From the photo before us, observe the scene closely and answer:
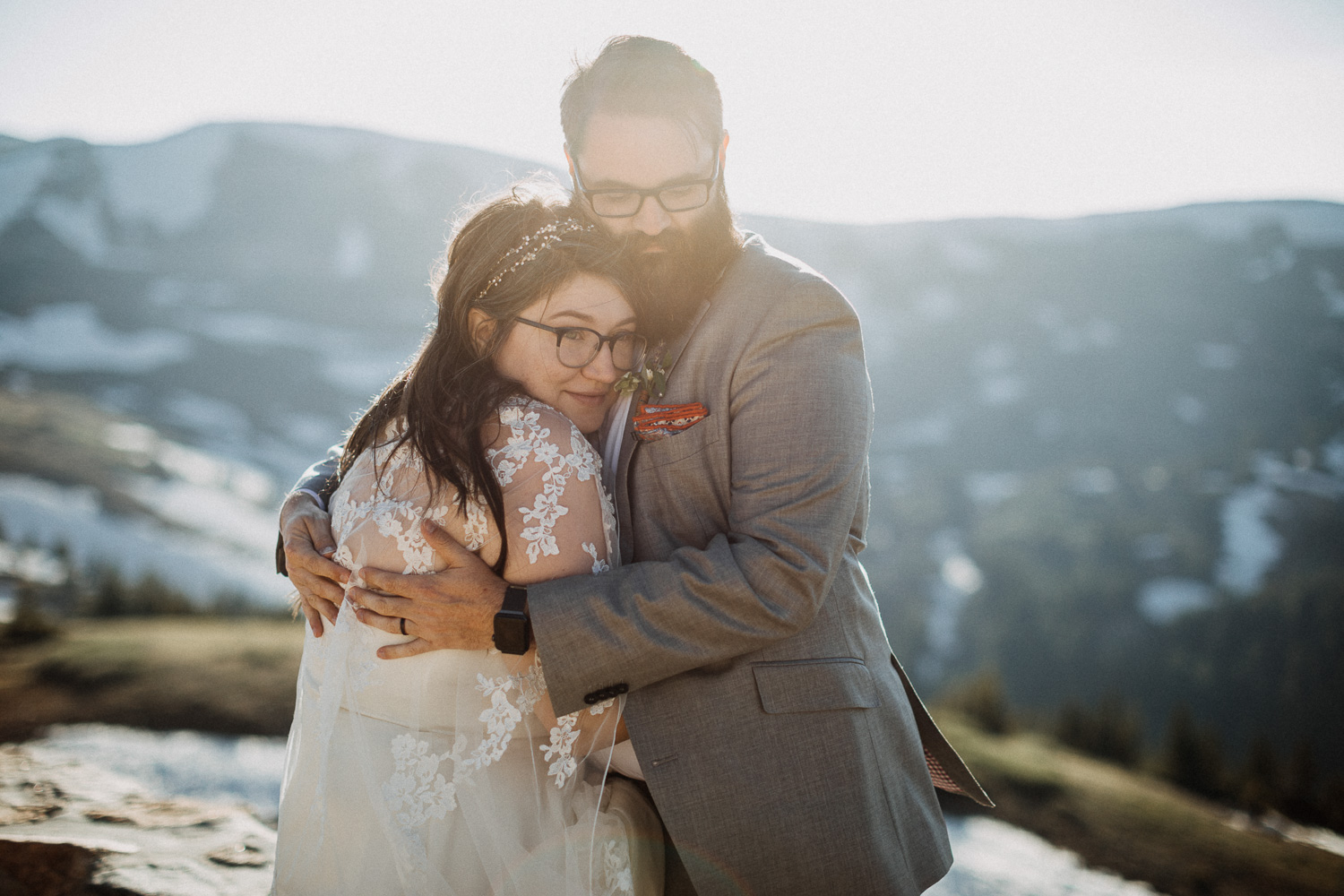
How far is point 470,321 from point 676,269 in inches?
25.2

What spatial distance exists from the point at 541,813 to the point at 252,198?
133 ft

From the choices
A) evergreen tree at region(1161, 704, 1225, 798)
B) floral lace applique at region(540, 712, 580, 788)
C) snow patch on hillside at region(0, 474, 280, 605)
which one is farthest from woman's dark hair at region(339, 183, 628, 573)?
snow patch on hillside at region(0, 474, 280, 605)

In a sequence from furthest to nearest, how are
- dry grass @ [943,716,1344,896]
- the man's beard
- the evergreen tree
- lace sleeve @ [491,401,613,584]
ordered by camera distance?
the evergreen tree, dry grass @ [943,716,1344,896], the man's beard, lace sleeve @ [491,401,613,584]

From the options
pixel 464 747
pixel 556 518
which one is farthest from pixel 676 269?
pixel 464 747

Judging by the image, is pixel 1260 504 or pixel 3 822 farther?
pixel 1260 504

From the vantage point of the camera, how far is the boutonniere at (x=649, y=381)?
2.06 meters

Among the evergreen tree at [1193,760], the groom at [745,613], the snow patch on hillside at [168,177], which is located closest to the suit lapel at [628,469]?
the groom at [745,613]

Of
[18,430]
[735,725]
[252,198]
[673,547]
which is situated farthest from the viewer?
[252,198]

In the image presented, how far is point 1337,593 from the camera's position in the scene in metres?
23.4

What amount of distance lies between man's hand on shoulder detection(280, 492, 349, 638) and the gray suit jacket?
640 mm

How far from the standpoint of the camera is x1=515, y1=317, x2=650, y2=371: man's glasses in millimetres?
2080

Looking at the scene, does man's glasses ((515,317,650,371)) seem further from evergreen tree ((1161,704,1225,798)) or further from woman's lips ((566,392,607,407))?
evergreen tree ((1161,704,1225,798))

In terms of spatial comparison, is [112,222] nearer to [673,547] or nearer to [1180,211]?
[673,547]

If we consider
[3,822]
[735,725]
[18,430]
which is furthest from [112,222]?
[735,725]
